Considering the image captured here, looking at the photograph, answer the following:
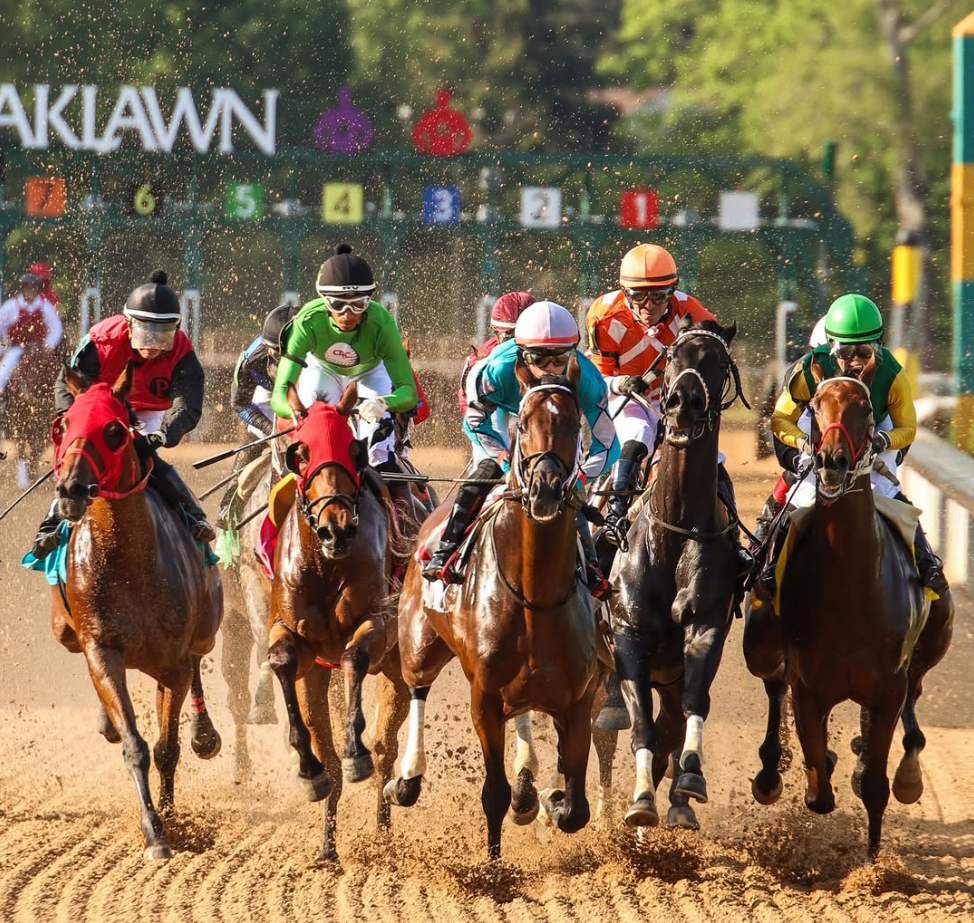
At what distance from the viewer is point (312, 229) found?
83.2 ft

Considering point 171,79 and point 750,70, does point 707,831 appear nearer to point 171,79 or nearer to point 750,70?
point 171,79

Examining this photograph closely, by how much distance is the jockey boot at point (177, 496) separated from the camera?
8719 millimetres

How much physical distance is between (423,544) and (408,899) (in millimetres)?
1673

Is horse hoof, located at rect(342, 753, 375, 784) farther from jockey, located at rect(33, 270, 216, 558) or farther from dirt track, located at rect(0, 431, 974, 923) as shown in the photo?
jockey, located at rect(33, 270, 216, 558)

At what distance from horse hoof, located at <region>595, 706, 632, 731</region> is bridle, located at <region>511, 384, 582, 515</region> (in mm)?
1513

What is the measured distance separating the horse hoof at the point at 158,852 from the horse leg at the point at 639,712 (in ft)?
6.43

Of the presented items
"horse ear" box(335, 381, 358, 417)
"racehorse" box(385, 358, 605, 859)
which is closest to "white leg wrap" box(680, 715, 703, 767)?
"racehorse" box(385, 358, 605, 859)

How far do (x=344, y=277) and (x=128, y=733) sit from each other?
2408 mm

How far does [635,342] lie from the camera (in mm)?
9094

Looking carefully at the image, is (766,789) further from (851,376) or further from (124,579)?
(124,579)

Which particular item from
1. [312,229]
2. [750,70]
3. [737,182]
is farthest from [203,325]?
[750,70]

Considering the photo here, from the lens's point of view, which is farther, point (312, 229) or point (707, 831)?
point (312, 229)

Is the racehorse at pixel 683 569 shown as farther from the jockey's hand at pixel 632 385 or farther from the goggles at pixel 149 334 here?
the goggles at pixel 149 334

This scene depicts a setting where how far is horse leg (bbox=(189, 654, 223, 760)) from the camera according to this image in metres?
9.28
